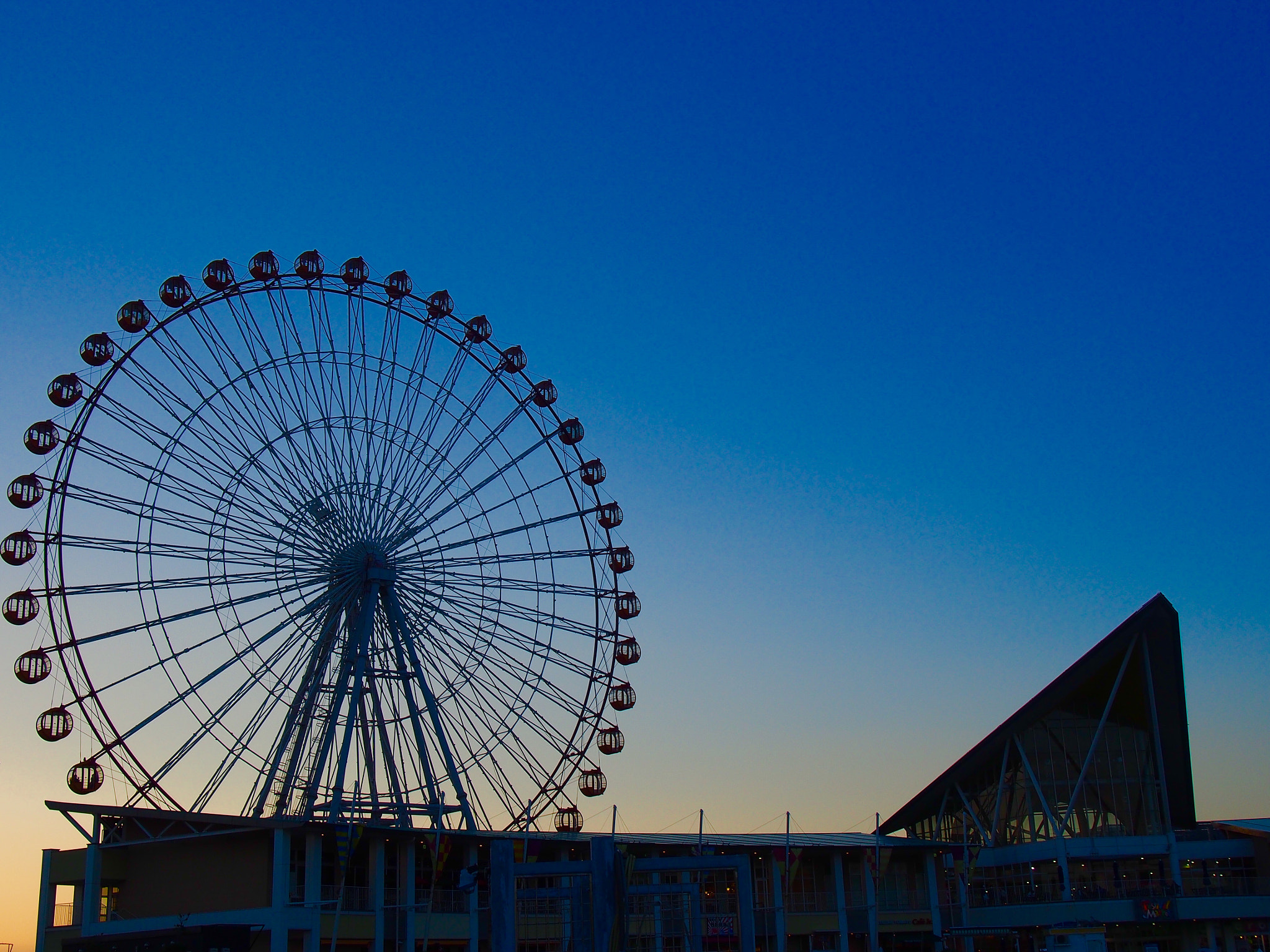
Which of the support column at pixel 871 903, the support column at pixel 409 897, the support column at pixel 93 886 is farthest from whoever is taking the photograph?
the support column at pixel 871 903

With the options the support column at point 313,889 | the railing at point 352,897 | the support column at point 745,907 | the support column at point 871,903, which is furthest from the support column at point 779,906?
the support column at point 313,889

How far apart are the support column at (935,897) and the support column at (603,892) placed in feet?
107

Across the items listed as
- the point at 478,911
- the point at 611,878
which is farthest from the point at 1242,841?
the point at 611,878

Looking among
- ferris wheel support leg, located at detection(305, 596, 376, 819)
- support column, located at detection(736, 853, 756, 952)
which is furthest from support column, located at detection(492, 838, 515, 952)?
ferris wheel support leg, located at detection(305, 596, 376, 819)

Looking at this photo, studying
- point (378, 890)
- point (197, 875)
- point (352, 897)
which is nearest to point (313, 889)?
point (352, 897)

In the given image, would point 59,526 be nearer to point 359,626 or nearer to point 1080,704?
point 359,626

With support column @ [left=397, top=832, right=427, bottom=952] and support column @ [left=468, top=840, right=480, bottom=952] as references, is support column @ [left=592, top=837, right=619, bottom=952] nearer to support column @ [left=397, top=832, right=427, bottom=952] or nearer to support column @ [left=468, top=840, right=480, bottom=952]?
support column @ [left=397, top=832, right=427, bottom=952]

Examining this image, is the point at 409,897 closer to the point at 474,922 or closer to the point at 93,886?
the point at 474,922

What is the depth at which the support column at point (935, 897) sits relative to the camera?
60938mm

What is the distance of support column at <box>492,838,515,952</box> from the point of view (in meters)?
33.0

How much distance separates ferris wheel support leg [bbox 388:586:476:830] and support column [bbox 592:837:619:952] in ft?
42.8

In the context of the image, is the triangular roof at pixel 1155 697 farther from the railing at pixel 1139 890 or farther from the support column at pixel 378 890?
the support column at pixel 378 890

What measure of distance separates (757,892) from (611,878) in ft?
89.6

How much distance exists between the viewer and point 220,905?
4469cm
